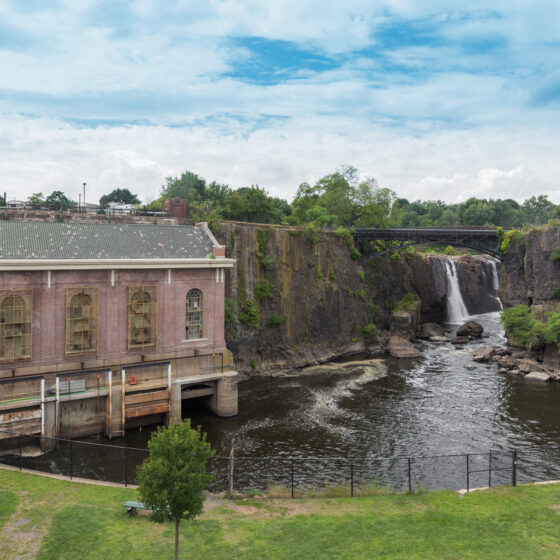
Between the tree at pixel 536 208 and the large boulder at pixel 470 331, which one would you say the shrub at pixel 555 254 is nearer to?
the large boulder at pixel 470 331

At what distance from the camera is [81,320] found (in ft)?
99.8

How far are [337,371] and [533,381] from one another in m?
18.2

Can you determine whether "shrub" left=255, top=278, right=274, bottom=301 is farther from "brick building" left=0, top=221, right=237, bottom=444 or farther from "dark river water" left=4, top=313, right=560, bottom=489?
"brick building" left=0, top=221, right=237, bottom=444

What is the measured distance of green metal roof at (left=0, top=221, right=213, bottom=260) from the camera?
1177 inches

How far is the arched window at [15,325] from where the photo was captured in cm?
2789

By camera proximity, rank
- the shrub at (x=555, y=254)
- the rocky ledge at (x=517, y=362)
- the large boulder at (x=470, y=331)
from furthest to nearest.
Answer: the large boulder at (x=470, y=331) → the shrub at (x=555, y=254) → the rocky ledge at (x=517, y=362)

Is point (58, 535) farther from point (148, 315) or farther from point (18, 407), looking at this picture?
point (148, 315)

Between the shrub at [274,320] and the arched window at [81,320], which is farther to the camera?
the shrub at [274,320]

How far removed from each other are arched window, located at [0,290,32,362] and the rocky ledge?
140 feet

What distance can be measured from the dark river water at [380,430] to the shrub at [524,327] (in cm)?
521

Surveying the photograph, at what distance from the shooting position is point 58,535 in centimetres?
1630

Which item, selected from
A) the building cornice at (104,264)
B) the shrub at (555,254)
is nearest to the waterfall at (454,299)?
the shrub at (555,254)

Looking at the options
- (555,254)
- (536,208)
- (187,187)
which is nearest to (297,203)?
(187,187)

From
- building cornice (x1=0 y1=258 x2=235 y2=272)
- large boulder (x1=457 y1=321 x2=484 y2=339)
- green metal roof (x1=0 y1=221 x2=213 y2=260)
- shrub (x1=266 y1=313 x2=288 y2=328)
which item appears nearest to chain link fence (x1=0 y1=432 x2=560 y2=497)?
building cornice (x1=0 y1=258 x2=235 y2=272)
